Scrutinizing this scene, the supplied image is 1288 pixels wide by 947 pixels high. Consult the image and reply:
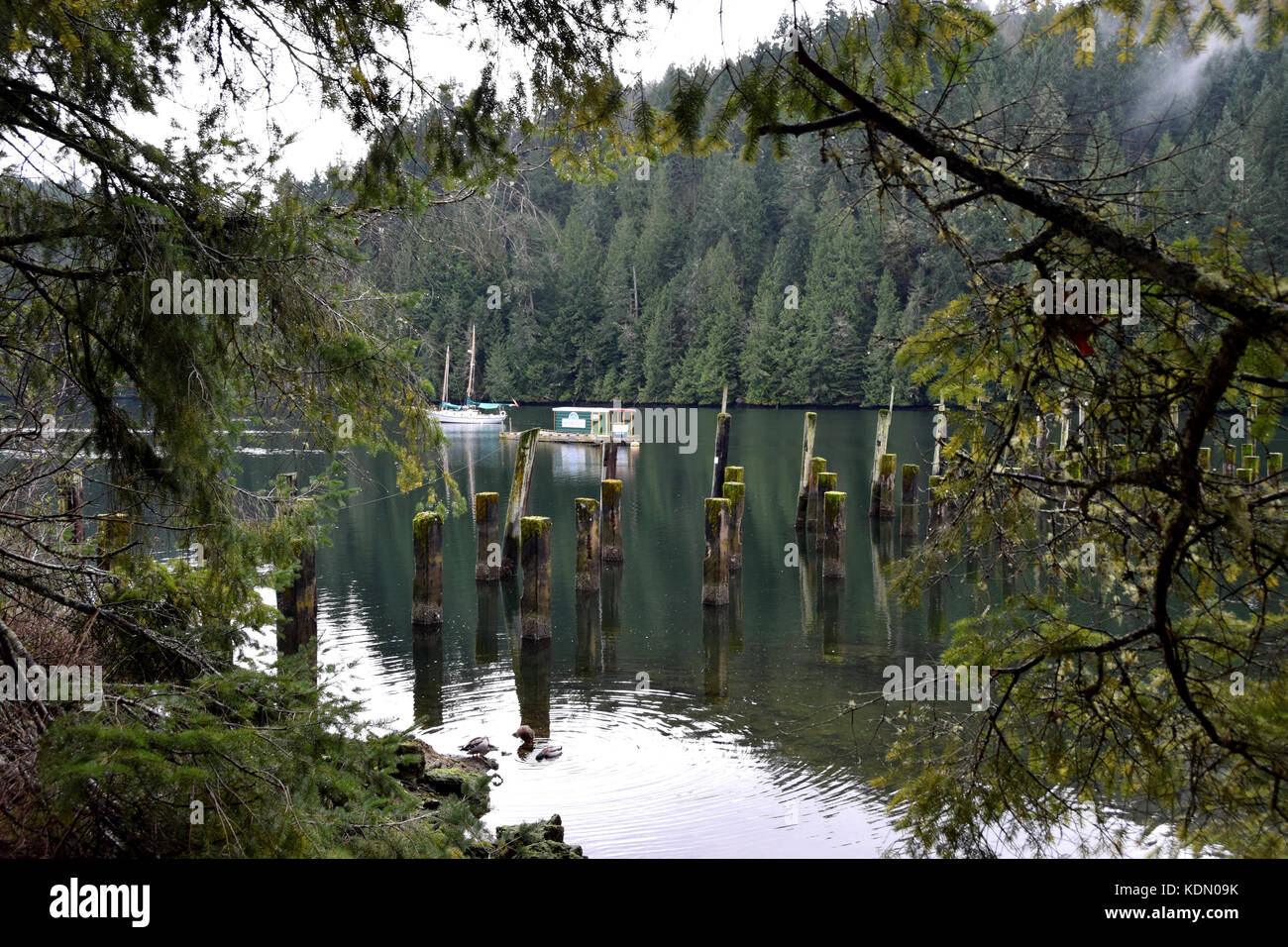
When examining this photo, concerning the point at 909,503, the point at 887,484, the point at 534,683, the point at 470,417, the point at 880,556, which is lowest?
the point at 534,683

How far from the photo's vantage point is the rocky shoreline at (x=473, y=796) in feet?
22.3

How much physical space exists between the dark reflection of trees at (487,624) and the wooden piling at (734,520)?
4.15 metres

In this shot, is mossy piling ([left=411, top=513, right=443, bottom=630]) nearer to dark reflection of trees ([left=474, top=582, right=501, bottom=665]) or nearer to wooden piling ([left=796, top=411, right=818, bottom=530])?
dark reflection of trees ([left=474, top=582, right=501, bottom=665])

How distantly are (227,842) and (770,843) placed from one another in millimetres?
5762

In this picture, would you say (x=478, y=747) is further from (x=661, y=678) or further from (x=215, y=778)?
(x=215, y=778)

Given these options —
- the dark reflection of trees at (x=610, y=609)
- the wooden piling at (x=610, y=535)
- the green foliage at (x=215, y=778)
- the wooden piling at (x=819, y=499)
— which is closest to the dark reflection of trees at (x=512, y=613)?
the dark reflection of trees at (x=610, y=609)

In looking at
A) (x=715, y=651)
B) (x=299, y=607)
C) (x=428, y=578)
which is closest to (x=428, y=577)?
(x=428, y=578)

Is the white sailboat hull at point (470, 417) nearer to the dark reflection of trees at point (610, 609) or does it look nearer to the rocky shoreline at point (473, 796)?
the dark reflection of trees at point (610, 609)

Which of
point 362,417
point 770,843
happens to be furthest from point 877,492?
point 362,417

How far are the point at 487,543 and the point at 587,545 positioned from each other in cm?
238

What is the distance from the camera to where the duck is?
10102mm

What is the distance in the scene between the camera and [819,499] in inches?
856

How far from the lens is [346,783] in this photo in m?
4.01

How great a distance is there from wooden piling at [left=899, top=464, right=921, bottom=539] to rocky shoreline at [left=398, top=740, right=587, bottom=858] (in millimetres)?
14969
